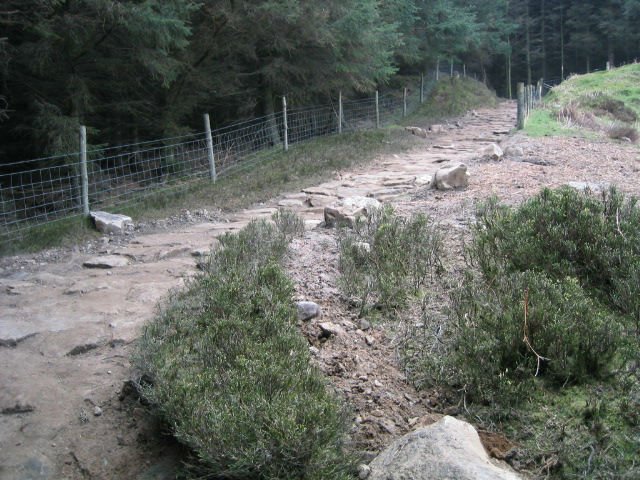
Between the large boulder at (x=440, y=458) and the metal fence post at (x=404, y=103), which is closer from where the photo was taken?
the large boulder at (x=440, y=458)

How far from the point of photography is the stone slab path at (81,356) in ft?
9.54

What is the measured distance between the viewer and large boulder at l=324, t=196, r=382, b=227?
19.6 feet

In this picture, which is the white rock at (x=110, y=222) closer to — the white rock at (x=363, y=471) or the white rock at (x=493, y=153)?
the white rock at (x=363, y=471)

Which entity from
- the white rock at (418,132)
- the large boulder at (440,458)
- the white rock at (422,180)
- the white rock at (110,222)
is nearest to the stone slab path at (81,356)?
the white rock at (110,222)

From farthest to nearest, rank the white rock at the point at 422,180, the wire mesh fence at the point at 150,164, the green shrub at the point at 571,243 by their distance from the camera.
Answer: the white rock at the point at 422,180
the wire mesh fence at the point at 150,164
the green shrub at the point at 571,243

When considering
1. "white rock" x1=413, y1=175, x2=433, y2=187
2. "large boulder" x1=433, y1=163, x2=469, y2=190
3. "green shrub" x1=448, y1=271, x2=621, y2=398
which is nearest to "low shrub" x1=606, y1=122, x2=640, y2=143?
"white rock" x1=413, y1=175, x2=433, y2=187

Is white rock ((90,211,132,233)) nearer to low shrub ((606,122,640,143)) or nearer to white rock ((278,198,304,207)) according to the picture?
white rock ((278,198,304,207))

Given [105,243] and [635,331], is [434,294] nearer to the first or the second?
[635,331]

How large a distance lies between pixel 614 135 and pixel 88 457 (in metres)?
12.7

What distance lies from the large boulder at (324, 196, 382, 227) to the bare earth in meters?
0.25

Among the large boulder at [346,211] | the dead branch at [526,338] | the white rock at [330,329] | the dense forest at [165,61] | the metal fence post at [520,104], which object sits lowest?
the white rock at [330,329]

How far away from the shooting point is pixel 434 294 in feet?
13.4

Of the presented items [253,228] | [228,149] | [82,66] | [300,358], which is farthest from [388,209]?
[228,149]

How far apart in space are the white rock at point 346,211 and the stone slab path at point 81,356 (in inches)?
13.7
